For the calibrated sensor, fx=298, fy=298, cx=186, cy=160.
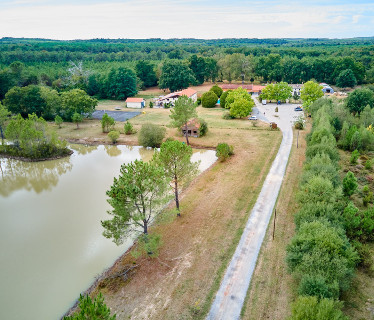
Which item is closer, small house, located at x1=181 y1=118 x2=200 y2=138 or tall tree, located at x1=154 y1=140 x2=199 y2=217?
tall tree, located at x1=154 y1=140 x2=199 y2=217

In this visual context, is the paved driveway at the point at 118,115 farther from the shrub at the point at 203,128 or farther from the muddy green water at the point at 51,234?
the muddy green water at the point at 51,234

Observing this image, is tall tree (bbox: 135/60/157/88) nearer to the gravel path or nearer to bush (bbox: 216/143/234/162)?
bush (bbox: 216/143/234/162)

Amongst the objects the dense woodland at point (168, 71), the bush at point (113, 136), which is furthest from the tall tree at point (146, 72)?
the bush at point (113, 136)

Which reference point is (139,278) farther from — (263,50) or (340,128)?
(263,50)

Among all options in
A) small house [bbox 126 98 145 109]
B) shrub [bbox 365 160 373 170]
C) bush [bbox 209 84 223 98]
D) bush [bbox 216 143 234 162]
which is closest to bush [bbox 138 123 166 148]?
bush [bbox 216 143 234 162]

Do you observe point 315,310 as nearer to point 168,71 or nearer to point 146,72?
point 168,71
